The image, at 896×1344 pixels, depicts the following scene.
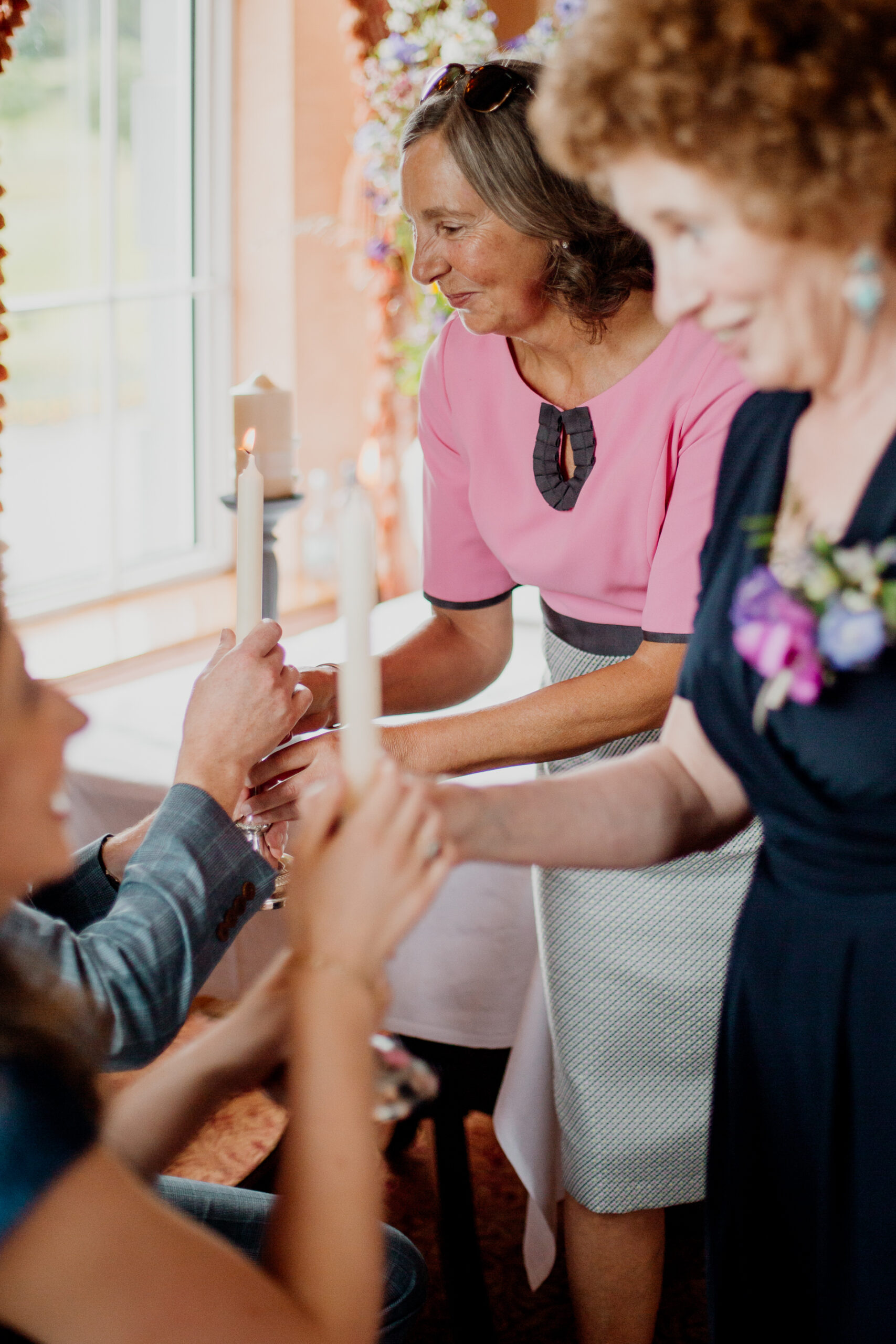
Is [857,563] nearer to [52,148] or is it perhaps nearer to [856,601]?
[856,601]

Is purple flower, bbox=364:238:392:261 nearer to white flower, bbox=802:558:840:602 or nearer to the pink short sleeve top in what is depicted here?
the pink short sleeve top

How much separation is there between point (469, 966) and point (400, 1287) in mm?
535

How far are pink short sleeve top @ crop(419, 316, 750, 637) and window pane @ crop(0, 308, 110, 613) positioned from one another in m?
2.26

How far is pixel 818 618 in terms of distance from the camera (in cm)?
102

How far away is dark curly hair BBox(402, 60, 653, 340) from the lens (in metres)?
1.62

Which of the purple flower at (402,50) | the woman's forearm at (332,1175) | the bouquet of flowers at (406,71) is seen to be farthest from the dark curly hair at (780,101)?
the purple flower at (402,50)

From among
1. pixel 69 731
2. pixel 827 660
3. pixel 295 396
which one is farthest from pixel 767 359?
pixel 295 396

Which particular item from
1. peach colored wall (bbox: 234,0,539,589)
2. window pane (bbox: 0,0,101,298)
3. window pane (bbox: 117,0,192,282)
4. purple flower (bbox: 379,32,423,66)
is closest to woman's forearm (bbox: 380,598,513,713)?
purple flower (bbox: 379,32,423,66)

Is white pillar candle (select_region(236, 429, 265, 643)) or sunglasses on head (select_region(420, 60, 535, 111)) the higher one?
sunglasses on head (select_region(420, 60, 535, 111))

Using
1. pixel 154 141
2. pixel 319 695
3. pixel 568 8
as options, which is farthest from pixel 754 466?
pixel 154 141

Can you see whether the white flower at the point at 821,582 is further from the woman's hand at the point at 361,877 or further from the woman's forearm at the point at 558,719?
the woman's forearm at the point at 558,719

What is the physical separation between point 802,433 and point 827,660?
0.26 m

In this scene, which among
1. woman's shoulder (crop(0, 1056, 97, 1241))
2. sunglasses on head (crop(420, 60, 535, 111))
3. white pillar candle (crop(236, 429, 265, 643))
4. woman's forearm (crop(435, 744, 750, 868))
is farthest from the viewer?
sunglasses on head (crop(420, 60, 535, 111))

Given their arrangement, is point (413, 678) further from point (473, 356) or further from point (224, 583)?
point (224, 583)
